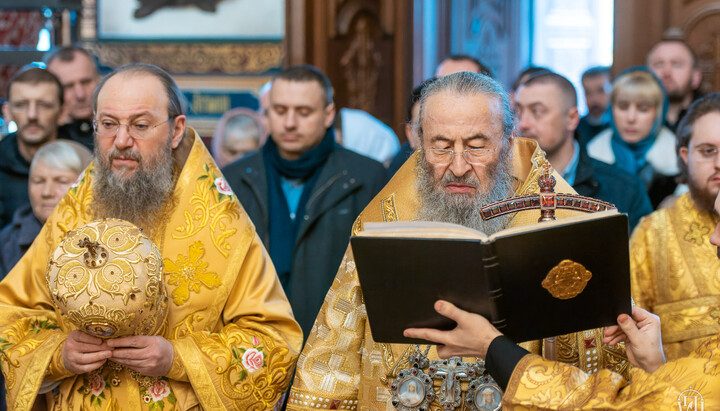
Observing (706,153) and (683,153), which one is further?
(683,153)

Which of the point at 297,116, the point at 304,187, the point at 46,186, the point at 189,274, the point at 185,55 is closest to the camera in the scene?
A: the point at 189,274

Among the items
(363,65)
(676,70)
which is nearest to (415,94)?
(676,70)

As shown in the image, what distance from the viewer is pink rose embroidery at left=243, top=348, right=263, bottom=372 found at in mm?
3260

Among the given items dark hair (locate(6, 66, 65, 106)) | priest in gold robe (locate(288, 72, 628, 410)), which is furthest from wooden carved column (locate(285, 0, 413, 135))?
priest in gold robe (locate(288, 72, 628, 410))

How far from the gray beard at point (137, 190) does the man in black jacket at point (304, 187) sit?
1.25 m

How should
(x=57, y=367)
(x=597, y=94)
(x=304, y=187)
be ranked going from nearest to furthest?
(x=57, y=367) < (x=304, y=187) < (x=597, y=94)

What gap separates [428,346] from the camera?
312cm

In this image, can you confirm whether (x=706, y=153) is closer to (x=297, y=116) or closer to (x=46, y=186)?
(x=297, y=116)

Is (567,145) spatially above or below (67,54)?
below

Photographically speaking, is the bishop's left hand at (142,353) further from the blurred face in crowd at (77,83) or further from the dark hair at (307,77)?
the blurred face in crowd at (77,83)

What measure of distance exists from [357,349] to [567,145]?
79.9 inches

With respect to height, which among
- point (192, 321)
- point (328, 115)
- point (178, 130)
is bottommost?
point (192, 321)

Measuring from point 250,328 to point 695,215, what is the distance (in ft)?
6.14

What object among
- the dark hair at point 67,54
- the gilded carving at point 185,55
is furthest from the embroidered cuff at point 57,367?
the gilded carving at point 185,55
